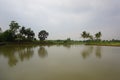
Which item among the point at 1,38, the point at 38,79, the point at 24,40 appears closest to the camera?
the point at 38,79

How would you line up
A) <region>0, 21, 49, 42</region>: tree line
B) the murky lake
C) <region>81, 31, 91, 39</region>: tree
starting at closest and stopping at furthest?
the murky lake, <region>0, 21, 49, 42</region>: tree line, <region>81, 31, 91, 39</region>: tree

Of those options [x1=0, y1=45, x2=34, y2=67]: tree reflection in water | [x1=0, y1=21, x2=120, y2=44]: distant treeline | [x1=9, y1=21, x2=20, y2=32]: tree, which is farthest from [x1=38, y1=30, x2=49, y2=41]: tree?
[x1=0, y1=45, x2=34, y2=67]: tree reflection in water

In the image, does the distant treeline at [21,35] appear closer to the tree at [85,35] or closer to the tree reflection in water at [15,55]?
the tree at [85,35]

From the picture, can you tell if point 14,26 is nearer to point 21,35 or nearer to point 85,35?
point 21,35

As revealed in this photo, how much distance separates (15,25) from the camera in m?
34.6

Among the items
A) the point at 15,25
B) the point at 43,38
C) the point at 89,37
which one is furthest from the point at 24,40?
the point at 89,37

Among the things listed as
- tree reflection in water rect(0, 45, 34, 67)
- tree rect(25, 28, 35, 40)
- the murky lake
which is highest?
tree rect(25, 28, 35, 40)

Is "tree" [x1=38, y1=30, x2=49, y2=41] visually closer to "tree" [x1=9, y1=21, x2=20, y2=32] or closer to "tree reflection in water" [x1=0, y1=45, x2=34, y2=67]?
"tree" [x1=9, y1=21, x2=20, y2=32]

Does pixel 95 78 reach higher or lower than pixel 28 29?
lower

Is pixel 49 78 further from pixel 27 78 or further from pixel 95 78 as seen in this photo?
pixel 95 78

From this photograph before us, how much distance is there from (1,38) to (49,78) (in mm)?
32828

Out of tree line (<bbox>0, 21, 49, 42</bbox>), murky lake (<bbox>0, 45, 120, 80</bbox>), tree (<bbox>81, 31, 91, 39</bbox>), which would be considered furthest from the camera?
tree (<bbox>81, 31, 91, 39</bbox>)

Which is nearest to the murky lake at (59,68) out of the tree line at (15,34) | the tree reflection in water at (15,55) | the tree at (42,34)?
the tree reflection in water at (15,55)

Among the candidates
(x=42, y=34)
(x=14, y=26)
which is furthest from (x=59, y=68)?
(x=42, y=34)
